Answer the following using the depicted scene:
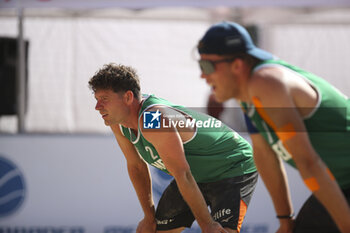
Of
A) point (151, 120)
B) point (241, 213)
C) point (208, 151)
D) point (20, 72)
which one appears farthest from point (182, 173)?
point (20, 72)

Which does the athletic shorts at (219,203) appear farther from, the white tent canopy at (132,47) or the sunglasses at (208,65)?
the white tent canopy at (132,47)

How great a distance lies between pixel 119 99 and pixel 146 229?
0.88 meters

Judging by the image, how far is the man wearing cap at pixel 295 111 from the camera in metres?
2.14

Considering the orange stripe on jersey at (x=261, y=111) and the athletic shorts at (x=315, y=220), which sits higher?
the orange stripe on jersey at (x=261, y=111)

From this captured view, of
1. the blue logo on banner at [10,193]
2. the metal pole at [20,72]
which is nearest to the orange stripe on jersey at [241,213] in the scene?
the blue logo on banner at [10,193]

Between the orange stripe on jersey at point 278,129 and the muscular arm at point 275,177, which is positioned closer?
the orange stripe on jersey at point 278,129

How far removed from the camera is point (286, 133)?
2158mm

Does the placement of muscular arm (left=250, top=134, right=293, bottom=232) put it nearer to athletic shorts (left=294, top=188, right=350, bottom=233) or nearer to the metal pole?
athletic shorts (left=294, top=188, right=350, bottom=233)

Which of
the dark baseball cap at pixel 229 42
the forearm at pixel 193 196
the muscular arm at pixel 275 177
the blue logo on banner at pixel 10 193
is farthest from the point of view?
the blue logo on banner at pixel 10 193

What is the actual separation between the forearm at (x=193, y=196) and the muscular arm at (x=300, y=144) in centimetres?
84

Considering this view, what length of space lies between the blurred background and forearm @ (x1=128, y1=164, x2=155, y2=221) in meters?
1.95

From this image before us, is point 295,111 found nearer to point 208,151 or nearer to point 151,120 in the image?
point 151,120

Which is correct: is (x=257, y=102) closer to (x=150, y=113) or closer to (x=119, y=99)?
(x=150, y=113)

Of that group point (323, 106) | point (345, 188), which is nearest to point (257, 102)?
point (323, 106)
